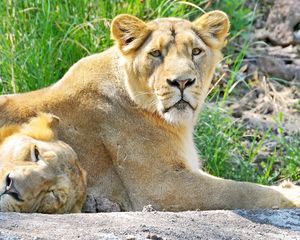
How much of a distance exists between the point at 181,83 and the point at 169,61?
8.2 inches

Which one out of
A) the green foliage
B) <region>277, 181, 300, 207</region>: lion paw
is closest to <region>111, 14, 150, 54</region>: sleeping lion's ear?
<region>277, 181, 300, 207</region>: lion paw

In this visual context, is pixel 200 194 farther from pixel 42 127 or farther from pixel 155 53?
pixel 42 127

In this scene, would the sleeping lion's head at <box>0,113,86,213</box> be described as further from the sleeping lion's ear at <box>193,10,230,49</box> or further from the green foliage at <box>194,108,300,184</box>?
the green foliage at <box>194,108,300,184</box>

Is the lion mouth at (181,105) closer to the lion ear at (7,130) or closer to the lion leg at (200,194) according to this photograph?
the lion leg at (200,194)

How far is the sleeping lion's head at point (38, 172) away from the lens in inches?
196

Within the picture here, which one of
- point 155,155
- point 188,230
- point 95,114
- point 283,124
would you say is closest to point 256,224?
point 188,230

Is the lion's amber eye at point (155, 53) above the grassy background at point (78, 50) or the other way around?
above

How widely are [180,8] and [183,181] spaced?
2546 mm

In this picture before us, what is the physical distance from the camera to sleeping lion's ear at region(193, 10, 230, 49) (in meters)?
6.33

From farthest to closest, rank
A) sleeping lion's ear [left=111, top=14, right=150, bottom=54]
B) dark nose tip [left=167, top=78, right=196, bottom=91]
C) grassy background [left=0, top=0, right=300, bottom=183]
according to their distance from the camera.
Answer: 1. grassy background [left=0, top=0, right=300, bottom=183]
2. sleeping lion's ear [left=111, top=14, right=150, bottom=54]
3. dark nose tip [left=167, top=78, right=196, bottom=91]

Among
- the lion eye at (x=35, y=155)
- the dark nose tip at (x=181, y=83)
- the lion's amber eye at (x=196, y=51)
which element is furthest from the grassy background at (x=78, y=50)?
the lion eye at (x=35, y=155)

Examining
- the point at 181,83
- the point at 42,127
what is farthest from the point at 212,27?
the point at 42,127

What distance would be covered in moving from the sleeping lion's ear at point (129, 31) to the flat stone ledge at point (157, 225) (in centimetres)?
136

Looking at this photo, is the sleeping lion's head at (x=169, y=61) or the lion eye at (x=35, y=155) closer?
the lion eye at (x=35, y=155)
